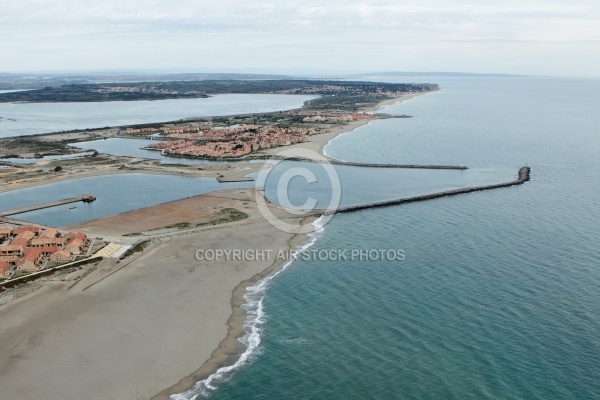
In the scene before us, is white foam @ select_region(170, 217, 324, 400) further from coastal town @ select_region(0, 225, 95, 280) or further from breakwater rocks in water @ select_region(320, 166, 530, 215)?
breakwater rocks in water @ select_region(320, 166, 530, 215)

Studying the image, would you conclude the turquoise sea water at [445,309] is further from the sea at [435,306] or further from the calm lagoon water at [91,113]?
the calm lagoon water at [91,113]

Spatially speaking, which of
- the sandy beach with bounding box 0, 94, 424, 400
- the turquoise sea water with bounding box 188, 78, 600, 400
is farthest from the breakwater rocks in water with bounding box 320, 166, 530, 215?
the sandy beach with bounding box 0, 94, 424, 400

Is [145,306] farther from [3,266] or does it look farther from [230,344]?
[3,266]

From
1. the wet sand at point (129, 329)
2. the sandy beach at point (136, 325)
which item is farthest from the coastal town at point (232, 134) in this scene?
the wet sand at point (129, 329)

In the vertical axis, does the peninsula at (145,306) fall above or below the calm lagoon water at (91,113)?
below

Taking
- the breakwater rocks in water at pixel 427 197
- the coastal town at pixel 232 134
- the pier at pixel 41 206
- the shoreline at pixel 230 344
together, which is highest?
the coastal town at pixel 232 134
